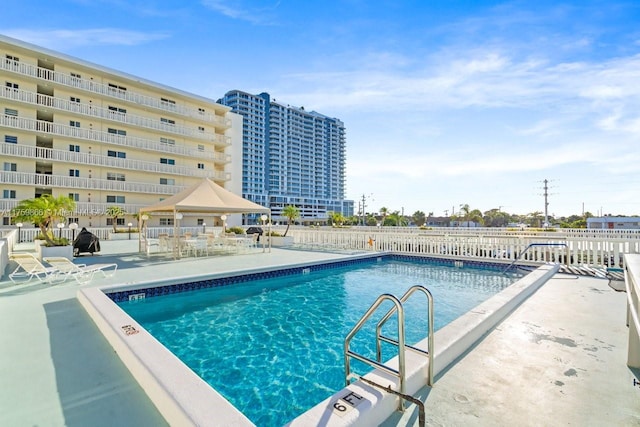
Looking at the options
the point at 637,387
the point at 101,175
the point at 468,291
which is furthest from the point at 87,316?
the point at 101,175

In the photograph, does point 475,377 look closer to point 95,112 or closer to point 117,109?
point 95,112

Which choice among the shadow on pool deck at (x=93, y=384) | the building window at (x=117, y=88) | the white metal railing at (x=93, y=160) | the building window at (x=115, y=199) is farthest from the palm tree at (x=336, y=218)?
the shadow on pool deck at (x=93, y=384)

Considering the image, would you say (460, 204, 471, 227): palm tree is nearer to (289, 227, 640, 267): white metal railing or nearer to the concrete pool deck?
(289, 227, 640, 267): white metal railing

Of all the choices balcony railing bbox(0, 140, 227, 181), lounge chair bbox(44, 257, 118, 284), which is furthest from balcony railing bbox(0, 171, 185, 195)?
lounge chair bbox(44, 257, 118, 284)

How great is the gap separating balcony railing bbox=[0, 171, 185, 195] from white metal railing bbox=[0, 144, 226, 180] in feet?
4.21

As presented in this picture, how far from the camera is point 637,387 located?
8.05ft

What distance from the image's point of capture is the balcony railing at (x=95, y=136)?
2091cm

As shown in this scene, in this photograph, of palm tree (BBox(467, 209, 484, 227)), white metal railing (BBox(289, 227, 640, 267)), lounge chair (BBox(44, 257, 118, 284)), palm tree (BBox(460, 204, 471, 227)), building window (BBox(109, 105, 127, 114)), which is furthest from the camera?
palm tree (BBox(460, 204, 471, 227))

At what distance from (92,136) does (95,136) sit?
24cm

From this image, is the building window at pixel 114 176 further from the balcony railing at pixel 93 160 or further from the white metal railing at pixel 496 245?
the white metal railing at pixel 496 245

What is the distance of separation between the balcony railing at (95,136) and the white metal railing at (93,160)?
4.19ft

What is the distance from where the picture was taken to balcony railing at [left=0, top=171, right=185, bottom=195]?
Result: 2066 centimetres

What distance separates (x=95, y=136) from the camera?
78.8 ft

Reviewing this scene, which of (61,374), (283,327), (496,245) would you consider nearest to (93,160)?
(283,327)
